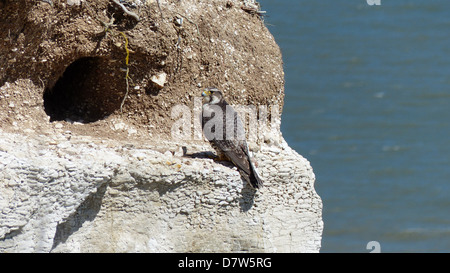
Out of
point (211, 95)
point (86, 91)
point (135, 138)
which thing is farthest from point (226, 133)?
point (86, 91)

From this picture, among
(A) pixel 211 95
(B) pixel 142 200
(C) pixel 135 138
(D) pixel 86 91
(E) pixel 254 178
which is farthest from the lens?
(D) pixel 86 91

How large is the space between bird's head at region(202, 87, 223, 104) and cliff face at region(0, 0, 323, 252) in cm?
13

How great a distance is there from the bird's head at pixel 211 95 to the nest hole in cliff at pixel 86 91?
0.58 m

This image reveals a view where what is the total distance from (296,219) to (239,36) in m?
1.46

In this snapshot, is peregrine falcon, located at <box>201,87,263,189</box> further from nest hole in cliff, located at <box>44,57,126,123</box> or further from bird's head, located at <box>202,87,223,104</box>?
nest hole in cliff, located at <box>44,57,126,123</box>

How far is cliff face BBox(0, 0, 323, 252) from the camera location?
4289mm

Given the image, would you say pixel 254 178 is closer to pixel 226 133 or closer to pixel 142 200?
pixel 226 133

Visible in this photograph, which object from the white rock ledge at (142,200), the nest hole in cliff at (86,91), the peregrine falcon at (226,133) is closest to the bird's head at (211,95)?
the peregrine falcon at (226,133)

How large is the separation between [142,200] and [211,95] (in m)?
0.98

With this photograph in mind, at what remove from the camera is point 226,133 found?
16.7 ft

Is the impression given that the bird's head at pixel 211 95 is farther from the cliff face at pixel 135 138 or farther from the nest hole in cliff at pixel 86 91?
the nest hole in cliff at pixel 86 91

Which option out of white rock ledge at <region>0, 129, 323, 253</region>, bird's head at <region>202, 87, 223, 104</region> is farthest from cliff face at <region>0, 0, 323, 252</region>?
bird's head at <region>202, 87, 223, 104</region>

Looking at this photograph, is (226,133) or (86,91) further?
(86,91)

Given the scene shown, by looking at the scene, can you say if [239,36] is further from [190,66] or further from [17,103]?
[17,103]
